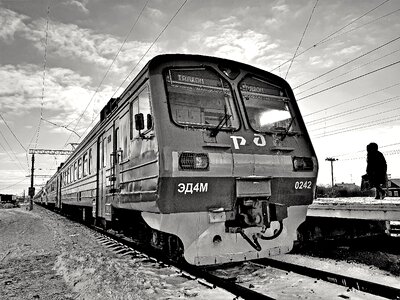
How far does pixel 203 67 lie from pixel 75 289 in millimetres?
3580

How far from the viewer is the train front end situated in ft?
15.3

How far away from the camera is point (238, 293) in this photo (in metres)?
4.10

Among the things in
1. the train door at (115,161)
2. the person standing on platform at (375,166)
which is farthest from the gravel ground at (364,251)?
the train door at (115,161)

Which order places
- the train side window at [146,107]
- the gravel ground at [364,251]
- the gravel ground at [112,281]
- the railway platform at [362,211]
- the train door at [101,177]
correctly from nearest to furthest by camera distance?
1. the gravel ground at [112,281]
2. the train side window at [146,107]
3. the gravel ground at [364,251]
4. the railway platform at [362,211]
5. the train door at [101,177]

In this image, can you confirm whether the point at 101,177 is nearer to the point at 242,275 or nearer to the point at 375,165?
the point at 242,275

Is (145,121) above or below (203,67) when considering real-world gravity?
below

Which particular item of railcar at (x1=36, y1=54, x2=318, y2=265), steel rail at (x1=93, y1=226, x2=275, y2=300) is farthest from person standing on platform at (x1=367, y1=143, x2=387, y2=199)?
steel rail at (x1=93, y1=226, x2=275, y2=300)

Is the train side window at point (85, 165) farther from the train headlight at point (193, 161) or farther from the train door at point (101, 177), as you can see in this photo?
the train headlight at point (193, 161)

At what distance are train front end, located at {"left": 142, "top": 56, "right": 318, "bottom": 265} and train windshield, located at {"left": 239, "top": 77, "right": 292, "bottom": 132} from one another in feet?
0.06

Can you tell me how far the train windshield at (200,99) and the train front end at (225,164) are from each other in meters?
0.01

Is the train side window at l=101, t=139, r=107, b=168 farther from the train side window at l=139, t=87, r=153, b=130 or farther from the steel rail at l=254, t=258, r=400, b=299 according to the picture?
the steel rail at l=254, t=258, r=400, b=299

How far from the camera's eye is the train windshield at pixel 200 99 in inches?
199

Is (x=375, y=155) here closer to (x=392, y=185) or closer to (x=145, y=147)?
(x=145, y=147)

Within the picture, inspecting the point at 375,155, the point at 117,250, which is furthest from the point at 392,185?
the point at 117,250
